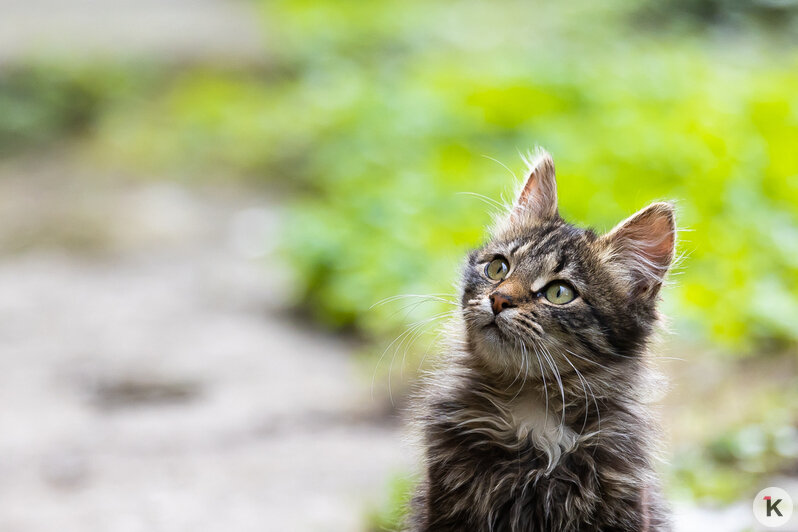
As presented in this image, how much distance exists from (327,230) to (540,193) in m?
3.66

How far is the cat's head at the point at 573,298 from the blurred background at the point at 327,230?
0.29 m

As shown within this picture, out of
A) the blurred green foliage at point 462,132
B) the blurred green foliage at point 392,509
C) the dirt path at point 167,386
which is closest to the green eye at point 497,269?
the blurred green foliage at point 392,509

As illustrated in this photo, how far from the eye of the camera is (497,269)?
2857 millimetres

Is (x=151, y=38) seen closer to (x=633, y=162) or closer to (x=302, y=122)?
(x=302, y=122)

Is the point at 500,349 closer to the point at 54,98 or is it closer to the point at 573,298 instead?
the point at 573,298

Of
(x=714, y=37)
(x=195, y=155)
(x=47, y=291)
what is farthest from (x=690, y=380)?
(x=714, y=37)

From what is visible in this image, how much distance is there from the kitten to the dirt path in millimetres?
1349

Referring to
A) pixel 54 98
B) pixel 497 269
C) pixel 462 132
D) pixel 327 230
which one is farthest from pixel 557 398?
pixel 54 98

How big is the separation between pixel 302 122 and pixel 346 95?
520mm

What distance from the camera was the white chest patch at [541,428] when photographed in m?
2.66

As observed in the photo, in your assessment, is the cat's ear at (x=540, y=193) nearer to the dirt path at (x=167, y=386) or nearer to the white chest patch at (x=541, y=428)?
the white chest patch at (x=541, y=428)

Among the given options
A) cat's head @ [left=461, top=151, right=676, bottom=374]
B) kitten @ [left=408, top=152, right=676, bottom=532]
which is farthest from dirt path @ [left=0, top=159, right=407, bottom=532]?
cat's head @ [left=461, top=151, right=676, bottom=374]

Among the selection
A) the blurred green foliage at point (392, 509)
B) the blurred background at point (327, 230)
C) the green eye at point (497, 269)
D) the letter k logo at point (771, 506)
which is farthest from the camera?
the blurred background at point (327, 230)

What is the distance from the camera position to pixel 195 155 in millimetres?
10180
